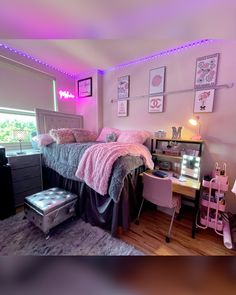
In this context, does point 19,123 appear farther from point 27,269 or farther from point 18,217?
point 27,269

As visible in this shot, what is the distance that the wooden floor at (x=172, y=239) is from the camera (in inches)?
57.7

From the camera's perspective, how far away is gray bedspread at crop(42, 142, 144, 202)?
1.54 meters

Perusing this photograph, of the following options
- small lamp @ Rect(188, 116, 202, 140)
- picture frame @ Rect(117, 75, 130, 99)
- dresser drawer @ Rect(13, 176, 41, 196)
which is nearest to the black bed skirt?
dresser drawer @ Rect(13, 176, 41, 196)

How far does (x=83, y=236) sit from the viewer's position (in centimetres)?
163

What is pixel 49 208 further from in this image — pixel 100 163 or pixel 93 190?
pixel 100 163

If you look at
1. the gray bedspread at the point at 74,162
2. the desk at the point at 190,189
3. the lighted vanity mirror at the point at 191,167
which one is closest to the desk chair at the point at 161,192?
the desk at the point at 190,189

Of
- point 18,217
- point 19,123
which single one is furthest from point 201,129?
point 19,123

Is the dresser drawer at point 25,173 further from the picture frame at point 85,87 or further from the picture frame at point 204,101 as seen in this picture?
the picture frame at point 204,101

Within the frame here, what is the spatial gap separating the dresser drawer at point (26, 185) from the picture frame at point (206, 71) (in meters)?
2.89

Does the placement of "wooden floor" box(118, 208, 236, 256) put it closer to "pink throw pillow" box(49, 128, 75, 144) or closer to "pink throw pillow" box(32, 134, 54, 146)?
"pink throw pillow" box(49, 128, 75, 144)

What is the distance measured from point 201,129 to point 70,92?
2.92 metres

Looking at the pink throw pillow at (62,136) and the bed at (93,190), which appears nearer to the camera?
the bed at (93,190)

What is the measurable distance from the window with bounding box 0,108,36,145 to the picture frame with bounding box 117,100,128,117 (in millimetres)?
1693

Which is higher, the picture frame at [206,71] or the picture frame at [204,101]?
the picture frame at [206,71]
